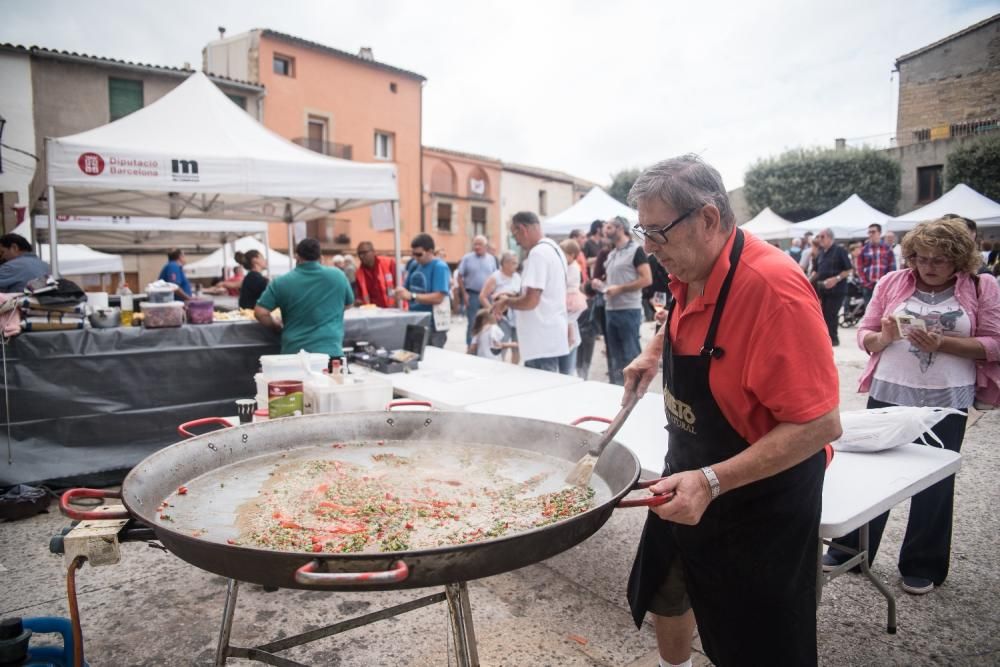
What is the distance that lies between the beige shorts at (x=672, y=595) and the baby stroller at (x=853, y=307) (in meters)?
12.8

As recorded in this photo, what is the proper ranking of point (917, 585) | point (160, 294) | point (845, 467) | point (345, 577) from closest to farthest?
1. point (345, 577)
2. point (845, 467)
3. point (917, 585)
4. point (160, 294)

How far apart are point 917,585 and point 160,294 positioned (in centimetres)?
526

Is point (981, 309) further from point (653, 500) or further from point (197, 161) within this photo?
point (197, 161)

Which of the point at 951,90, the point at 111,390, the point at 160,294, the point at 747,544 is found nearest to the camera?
the point at 747,544

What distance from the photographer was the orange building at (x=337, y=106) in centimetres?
2230

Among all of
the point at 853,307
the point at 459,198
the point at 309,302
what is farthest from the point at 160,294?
the point at 459,198

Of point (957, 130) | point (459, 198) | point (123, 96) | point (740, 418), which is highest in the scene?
point (123, 96)

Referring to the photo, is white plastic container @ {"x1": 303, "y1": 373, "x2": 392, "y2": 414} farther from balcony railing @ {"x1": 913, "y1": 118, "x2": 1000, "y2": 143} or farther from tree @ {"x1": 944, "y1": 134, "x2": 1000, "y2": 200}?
tree @ {"x1": 944, "y1": 134, "x2": 1000, "y2": 200}

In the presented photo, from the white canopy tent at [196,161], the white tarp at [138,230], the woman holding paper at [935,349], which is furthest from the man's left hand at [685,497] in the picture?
the white tarp at [138,230]

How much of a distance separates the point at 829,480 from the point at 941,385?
1017mm

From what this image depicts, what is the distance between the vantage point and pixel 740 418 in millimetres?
1477

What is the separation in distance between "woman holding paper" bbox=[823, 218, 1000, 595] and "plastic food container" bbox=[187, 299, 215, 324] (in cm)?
456

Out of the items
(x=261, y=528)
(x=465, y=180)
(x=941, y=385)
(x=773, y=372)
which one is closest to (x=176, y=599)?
(x=261, y=528)

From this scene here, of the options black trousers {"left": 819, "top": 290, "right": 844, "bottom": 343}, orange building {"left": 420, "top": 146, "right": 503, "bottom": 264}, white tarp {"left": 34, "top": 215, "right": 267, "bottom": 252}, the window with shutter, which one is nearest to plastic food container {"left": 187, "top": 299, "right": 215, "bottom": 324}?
white tarp {"left": 34, "top": 215, "right": 267, "bottom": 252}
